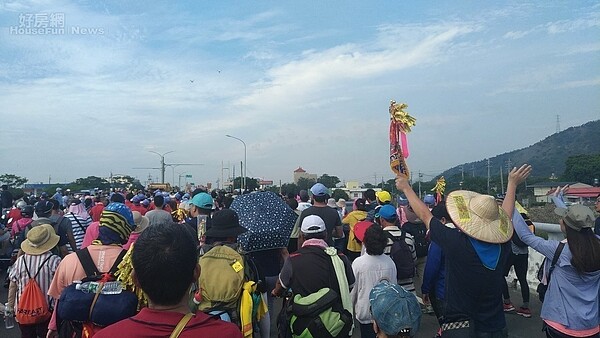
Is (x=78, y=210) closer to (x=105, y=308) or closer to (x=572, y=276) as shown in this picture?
(x=105, y=308)

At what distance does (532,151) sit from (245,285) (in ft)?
460

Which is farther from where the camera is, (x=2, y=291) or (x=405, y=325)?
(x=2, y=291)

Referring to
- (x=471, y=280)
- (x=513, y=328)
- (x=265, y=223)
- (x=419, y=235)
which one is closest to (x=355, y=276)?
(x=265, y=223)

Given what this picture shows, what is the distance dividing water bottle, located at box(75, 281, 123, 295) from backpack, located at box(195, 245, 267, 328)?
53 cm

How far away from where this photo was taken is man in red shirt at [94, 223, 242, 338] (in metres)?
1.75

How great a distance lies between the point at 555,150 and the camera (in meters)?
118

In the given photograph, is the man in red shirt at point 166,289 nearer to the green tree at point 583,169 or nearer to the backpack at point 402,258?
the backpack at point 402,258

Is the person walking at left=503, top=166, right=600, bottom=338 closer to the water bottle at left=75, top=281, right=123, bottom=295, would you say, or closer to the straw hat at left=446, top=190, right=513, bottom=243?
the straw hat at left=446, top=190, right=513, bottom=243

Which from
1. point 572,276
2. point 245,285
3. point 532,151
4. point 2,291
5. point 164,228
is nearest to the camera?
point 164,228

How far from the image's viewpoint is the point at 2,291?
338 inches

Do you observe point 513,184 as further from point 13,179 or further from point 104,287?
point 13,179

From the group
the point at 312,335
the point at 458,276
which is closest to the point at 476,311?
the point at 458,276

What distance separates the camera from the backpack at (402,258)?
215 inches

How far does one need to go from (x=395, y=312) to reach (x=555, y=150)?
13305 cm
